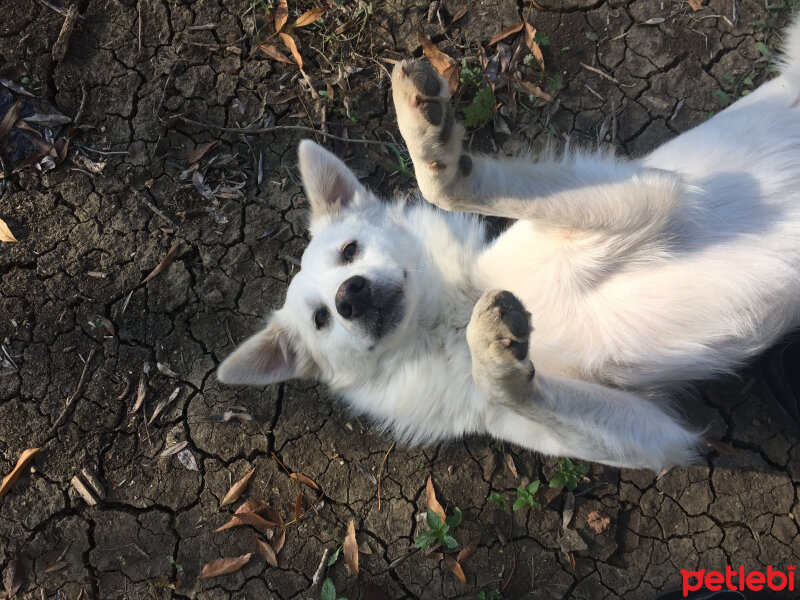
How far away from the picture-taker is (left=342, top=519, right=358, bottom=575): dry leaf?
300cm

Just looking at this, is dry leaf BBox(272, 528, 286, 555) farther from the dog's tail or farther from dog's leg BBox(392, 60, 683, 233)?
the dog's tail

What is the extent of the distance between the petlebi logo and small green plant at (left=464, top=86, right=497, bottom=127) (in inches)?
110

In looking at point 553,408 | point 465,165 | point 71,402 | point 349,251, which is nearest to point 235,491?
point 71,402

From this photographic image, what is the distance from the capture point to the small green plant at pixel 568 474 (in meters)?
2.94

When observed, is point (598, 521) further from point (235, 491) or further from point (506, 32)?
point (506, 32)

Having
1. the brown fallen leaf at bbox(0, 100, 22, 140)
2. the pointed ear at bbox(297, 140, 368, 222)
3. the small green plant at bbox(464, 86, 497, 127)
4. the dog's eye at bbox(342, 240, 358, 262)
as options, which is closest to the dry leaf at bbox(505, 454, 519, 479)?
the dog's eye at bbox(342, 240, 358, 262)

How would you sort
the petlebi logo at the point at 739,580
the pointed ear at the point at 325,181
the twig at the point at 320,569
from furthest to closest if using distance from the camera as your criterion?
the twig at the point at 320,569, the petlebi logo at the point at 739,580, the pointed ear at the point at 325,181

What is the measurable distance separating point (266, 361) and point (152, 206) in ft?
4.61

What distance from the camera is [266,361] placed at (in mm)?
2652

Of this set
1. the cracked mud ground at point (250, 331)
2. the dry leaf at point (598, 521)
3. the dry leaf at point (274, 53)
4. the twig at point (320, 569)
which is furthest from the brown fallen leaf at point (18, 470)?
the dry leaf at point (598, 521)

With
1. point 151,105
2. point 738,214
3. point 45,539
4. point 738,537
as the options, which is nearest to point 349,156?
point 151,105

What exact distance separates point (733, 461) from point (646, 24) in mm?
2646

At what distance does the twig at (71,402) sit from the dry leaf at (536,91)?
3.07 m

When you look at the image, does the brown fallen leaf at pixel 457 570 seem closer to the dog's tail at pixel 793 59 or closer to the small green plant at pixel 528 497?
the small green plant at pixel 528 497
